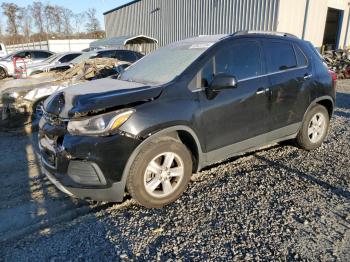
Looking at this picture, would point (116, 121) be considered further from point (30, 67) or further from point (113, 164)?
point (30, 67)

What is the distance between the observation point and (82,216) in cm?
324

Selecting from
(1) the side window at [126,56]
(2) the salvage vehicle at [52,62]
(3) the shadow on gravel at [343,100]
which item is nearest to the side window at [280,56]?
(3) the shadow on gravel at [343,100]

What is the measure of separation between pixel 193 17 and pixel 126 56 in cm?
714

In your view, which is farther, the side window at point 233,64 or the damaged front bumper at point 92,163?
the side window at point 233,64

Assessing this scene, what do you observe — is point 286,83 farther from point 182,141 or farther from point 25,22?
point 25,22

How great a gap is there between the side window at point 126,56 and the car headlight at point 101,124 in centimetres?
957

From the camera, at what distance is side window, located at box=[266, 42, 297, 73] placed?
4.21 metres

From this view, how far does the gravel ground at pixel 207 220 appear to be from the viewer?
2.67m

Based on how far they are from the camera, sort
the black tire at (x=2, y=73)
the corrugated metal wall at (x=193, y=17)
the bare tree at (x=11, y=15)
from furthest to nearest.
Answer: the bare tree at (x=11, y=15) < the black tire at (x=2, y=73) < the corrugated metal wall at (x=193, y=17)

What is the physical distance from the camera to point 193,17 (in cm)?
1780

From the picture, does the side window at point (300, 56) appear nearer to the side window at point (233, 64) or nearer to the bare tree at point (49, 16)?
the side window at point (233, 64)

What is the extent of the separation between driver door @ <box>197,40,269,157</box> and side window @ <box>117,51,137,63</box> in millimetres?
8770

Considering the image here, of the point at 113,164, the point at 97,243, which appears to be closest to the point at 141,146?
the point at 113,164

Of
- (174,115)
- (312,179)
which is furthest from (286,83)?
(174,115)
